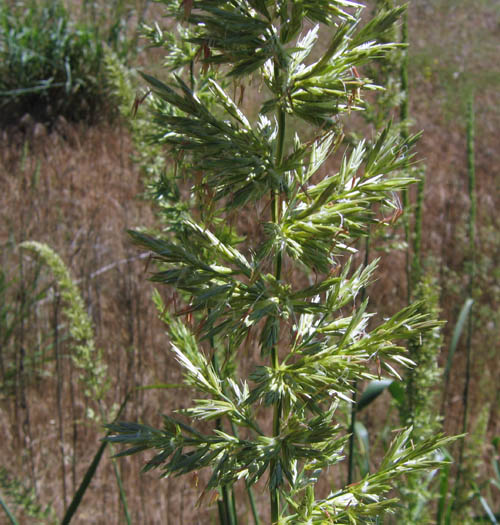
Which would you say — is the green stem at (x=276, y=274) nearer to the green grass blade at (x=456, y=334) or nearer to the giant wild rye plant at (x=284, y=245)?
the giant wild rye plant at (x=284, y=245)

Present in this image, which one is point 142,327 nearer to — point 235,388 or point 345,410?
point 345,410

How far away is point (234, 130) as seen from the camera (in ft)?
3.22

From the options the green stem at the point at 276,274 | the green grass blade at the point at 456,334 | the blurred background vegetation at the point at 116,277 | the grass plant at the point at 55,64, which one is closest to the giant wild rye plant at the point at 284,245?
the green stem at the point at 276,274

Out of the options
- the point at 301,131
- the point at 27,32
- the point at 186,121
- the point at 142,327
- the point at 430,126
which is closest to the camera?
the point at 186,121

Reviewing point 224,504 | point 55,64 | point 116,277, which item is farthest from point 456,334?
point 55,64

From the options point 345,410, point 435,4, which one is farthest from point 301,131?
point 435,4

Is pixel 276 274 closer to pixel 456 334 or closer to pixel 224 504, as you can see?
pixel 224 504

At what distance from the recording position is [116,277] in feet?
16.0

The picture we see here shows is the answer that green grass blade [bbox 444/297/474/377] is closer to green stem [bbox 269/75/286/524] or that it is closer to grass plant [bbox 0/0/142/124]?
green stem [bbox 269/75/286/524]

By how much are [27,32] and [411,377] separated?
729 centimetres

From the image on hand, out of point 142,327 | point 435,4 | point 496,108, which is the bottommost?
point 142,327

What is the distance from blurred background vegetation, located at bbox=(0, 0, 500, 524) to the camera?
8.41ft

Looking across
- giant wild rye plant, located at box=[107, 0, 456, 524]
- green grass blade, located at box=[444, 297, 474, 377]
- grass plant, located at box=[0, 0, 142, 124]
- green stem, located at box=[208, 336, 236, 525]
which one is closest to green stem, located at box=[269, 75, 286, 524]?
giant wild rye plant, located at box=[107, 0, 456, 524]

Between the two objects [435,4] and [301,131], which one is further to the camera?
[435,4]
